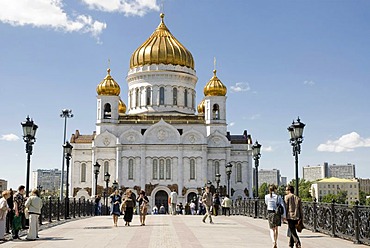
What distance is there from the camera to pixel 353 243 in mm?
15070

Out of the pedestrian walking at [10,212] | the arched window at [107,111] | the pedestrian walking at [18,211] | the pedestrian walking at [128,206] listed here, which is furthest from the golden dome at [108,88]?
the pedestrian walking at [18,211]

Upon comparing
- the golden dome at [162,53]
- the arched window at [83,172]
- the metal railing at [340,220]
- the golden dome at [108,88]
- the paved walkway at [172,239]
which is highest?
the golden dome at [162,53]

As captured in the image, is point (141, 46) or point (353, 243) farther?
point (141, 46)

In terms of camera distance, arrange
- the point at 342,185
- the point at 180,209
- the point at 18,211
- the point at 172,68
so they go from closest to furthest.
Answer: the point at 18,211
the point at 180,209
the point at 172,68
the point at 342,185

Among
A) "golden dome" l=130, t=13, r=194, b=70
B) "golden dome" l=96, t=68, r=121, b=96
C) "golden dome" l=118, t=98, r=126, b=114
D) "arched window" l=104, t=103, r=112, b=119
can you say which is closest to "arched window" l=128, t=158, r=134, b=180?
"arched window" l=104, t=103, r=112, b=119

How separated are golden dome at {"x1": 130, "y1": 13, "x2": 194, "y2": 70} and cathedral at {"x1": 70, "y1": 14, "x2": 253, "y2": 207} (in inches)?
4.9

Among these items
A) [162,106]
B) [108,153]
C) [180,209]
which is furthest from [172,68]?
[180,209]

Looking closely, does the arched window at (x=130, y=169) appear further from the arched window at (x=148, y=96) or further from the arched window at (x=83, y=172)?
the arched window at (x=148, y=96)

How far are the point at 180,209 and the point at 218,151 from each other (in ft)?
51.5

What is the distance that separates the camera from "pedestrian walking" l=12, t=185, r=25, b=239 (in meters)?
16.4

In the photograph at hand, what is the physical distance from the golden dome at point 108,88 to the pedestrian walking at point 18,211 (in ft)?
147

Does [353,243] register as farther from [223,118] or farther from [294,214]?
[223,118]

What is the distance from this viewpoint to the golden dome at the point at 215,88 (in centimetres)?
6212

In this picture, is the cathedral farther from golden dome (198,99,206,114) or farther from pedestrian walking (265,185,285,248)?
pedestrian walking (265,185,285,248)
